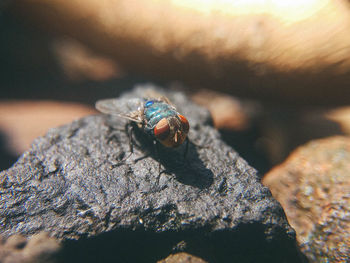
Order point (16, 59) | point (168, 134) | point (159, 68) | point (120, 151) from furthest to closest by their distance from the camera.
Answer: point (16, 59), point (159, 68), point (120, 151), point (168, 134)

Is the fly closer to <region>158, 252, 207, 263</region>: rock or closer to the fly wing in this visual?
the fly wing

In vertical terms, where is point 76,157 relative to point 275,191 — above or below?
above

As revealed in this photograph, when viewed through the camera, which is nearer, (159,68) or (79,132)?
(79,132)

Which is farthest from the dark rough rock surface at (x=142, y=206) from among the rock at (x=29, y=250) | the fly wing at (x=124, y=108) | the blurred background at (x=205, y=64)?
the blurred background at (x=205, y=64)

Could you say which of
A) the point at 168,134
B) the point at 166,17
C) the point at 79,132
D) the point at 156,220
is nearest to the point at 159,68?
the point at 166,17

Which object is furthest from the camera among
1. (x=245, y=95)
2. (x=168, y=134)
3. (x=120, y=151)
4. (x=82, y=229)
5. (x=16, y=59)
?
(x=16, y=59)

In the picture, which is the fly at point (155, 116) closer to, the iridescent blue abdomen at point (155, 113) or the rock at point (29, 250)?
the iridescent blue abdomen at point (155, 113)

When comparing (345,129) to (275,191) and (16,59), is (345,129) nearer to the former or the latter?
(275,191)
